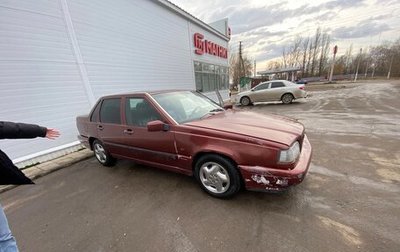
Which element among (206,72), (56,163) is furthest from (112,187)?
(206,72)

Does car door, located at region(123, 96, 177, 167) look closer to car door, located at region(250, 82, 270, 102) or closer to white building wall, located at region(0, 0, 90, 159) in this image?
white building wall, located at region(0, 0, 90, 159)

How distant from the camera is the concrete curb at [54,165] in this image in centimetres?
448

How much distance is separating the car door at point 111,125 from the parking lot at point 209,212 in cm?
61

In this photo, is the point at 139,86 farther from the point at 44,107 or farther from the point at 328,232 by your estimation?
the point at 328,232

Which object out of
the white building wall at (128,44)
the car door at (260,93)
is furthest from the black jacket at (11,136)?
the car door at (260,93)

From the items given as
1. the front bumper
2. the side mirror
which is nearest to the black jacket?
the side mirror

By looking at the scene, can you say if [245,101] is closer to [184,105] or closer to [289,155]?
[184,105]

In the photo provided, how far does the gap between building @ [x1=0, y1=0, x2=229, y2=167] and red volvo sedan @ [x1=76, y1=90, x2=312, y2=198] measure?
228 centimetres

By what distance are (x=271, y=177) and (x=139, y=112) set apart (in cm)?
235

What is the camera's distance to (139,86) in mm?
8109

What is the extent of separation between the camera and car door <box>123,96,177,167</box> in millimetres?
3125

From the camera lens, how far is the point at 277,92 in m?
12.4

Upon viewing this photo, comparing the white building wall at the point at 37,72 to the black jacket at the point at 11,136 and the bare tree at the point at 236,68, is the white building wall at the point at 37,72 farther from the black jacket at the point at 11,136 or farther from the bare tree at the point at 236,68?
the bare tree at the point at 236,68

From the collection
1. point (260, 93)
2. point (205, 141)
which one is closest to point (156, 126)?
point (205, 141)
